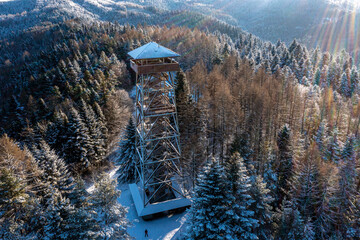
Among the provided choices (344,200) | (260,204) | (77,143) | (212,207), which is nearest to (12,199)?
(77,143)

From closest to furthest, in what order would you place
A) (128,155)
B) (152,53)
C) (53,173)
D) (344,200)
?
(152,53) → (344,200) → (53,173) → (128,155)

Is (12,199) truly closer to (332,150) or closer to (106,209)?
(106,209)

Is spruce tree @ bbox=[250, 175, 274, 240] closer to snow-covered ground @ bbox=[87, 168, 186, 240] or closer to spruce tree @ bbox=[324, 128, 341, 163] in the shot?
snow-covered ground @ bbox=[87, 168, 186, 240]

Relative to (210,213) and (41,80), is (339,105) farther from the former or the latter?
(41,80)

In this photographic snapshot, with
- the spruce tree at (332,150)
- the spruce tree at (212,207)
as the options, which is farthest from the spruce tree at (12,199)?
the spruce tree at (332,150)

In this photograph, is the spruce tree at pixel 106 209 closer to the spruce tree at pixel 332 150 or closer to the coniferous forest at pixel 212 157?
the coniferous forest at pixel 212 157

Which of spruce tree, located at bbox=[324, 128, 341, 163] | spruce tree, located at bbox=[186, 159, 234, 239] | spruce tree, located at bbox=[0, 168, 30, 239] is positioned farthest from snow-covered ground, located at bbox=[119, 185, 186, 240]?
spruce tree, located at bbox=[324, 128, 341, 163]

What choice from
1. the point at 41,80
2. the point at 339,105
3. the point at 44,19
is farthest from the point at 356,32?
the point at 44,19

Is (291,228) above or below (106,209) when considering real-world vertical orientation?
below
